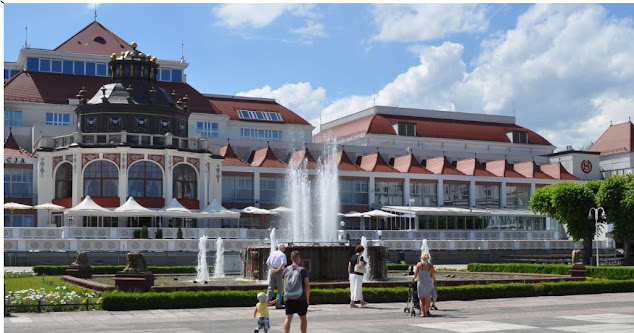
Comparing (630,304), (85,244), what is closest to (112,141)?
(85,244)

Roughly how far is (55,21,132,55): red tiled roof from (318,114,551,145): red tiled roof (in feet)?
89.2

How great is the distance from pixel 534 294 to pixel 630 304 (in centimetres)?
438

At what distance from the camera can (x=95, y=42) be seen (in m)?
88.8

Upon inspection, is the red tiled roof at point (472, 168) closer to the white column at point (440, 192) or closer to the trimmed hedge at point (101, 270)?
the white column at point (440, 192)

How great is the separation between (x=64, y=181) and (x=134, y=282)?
38.7m

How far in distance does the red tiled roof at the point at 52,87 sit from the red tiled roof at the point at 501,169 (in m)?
29.3

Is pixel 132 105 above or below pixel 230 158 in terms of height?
above

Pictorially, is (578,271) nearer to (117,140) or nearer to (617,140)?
(117,140)

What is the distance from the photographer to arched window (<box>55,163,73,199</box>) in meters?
61.8

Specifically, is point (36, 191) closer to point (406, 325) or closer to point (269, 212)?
point (269, 212)

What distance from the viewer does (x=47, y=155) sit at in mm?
62750

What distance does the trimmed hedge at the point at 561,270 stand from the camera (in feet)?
123

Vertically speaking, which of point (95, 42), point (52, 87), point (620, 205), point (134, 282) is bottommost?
point (134, 282)

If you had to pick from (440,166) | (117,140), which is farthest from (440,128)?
(117,140)
